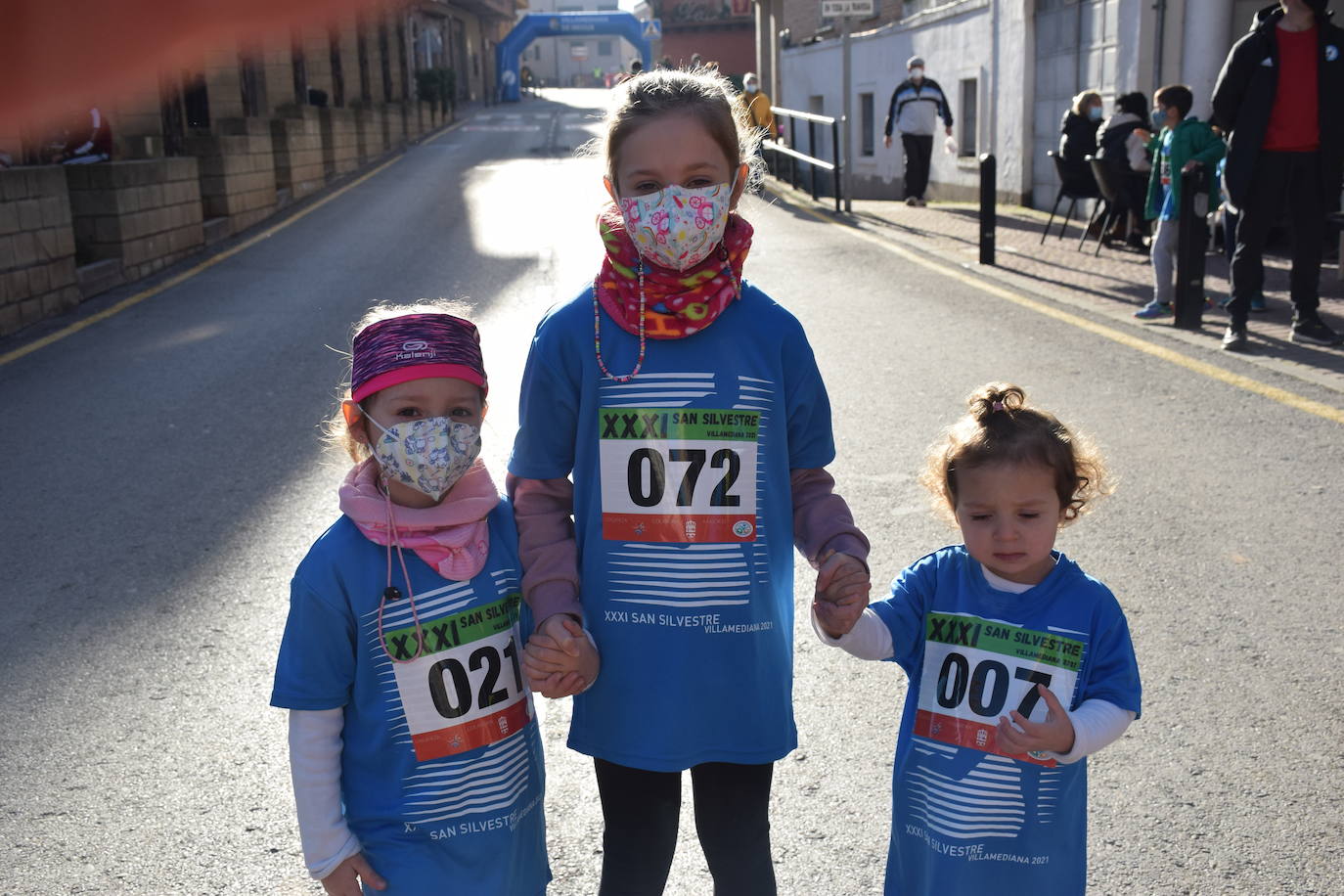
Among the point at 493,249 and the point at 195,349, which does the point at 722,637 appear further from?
the point at 493,249

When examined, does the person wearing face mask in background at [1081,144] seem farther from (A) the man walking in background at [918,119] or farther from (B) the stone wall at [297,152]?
(B) the stone wall at [297,152]

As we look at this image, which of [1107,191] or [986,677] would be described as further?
[1107,191]

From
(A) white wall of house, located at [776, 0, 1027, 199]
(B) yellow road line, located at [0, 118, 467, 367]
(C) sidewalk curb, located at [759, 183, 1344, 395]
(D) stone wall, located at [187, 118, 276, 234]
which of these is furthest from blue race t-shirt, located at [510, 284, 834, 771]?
(A) white wall of house, located at [776, 0, 1027, 199]

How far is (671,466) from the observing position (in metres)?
2.22

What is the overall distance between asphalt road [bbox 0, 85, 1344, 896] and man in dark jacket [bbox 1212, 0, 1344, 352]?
73cm

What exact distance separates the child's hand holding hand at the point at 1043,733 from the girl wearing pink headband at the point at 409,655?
2.32 ft

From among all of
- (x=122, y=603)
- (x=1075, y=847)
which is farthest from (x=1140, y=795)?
(x=122, y=603)

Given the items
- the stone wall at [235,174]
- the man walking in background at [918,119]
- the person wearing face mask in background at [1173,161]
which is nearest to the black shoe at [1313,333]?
the person wearing face mask in background at [1173,161]

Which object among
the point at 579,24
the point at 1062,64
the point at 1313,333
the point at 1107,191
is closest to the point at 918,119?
the point at 1062,64

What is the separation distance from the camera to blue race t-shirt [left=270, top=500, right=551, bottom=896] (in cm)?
214

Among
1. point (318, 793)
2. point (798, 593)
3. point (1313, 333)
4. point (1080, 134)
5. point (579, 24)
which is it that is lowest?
point (798, 593)

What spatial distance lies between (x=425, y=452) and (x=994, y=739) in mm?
1087

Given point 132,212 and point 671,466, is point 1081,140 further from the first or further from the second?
point 671,466

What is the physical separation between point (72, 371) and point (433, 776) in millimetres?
7622
